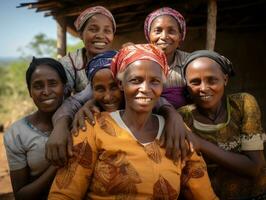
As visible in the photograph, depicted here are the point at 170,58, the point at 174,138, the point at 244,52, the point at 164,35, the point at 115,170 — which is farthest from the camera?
the point at 244,52

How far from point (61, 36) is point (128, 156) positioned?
5928 millimetres

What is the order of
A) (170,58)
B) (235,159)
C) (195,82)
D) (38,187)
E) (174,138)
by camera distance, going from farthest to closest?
(170,58) → (195,82) → (235,159) → (38,187) → (174,138)

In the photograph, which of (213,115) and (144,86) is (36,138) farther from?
(213,115)

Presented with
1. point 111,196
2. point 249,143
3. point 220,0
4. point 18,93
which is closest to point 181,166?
point 111,196

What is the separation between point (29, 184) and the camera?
7.93ft

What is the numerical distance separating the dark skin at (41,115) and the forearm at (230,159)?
1030mm

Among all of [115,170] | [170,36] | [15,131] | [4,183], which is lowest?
[4,183]

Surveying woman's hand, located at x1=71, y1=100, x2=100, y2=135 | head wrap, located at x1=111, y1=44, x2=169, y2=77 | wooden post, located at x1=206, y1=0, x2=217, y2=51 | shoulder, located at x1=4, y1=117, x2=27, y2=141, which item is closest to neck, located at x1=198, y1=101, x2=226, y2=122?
head wrap, located at x1=111, y1=44, x2=169, y2=77

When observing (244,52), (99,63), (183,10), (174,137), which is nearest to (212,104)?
(174,137)

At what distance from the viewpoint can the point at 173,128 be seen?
2221mm

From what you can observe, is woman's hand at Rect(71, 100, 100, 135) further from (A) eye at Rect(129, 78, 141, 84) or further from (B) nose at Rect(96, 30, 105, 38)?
(B) nose at Rect(96, 30, 105, 38)

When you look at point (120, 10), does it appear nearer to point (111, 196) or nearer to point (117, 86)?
point (117, 86)

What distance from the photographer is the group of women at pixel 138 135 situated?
209cm

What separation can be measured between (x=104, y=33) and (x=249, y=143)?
1555 millimetres
